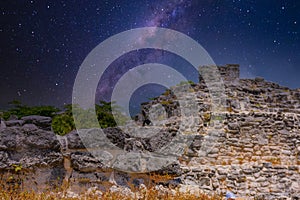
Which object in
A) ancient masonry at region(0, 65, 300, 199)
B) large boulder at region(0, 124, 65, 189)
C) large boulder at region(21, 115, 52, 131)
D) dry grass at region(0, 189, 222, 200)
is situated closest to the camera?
dry grass at region(0, 189, 222, 200)

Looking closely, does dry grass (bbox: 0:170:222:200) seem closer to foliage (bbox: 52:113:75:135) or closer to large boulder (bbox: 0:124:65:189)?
large boulder (bbox: 0:124:65:189)

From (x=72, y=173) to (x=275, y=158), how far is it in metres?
7.42

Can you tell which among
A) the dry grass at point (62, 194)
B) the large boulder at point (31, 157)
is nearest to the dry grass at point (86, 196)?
the dry grass at point (62, 194)

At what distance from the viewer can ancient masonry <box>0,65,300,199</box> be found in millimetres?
4270

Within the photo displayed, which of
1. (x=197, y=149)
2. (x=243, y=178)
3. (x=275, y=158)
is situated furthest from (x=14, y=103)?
(x=275, y=158)

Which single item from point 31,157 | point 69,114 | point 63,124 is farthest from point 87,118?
point 31,157

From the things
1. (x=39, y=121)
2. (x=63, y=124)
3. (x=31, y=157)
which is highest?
(x=63, y=124)

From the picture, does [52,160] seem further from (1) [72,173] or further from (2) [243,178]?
(2) [243,178]

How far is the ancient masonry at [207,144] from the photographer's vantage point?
14.0ft

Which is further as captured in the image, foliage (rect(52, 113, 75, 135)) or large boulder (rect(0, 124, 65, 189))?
foliage (rect(52, 113, 75, 135))

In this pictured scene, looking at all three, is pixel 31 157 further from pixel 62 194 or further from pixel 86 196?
pixel 86 196

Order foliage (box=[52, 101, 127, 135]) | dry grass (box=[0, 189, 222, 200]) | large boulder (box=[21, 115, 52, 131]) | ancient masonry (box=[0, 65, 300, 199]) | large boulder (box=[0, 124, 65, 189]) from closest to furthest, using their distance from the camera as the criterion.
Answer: dry grass (box=[0, 189, 222, 200]) < large boulder (box=[0, 124, 65, 189]) < ancient masonry (box=[0, 65, 300, 199]) < large boulder (box=[21, 115, 52, 131]) < foliage (box=[52, 101, 127, 135])

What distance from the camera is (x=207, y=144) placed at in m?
9.18

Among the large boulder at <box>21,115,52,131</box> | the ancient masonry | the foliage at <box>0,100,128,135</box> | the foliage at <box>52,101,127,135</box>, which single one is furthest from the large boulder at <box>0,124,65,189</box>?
the foliage at <box>0,100,128,135</box>
